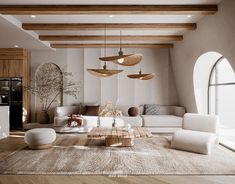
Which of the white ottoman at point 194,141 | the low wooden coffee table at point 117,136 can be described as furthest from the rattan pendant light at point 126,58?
the white ottoman at point 194,141

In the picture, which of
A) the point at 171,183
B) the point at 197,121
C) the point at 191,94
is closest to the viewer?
the point at 171,183

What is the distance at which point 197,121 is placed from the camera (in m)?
5.96

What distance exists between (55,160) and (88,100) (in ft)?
15.4

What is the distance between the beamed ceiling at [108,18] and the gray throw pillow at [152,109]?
2.00m

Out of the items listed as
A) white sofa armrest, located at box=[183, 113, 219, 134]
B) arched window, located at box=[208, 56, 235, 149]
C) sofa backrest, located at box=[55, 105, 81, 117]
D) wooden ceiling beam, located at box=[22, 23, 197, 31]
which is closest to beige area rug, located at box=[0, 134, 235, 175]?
white sofa armrest, located at box=[183, 113, 219, 134]

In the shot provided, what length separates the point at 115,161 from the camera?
470cm

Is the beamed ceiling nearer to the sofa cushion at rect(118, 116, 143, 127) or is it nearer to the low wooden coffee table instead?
the sofa cushion at rect(118, 116, 143, 127)

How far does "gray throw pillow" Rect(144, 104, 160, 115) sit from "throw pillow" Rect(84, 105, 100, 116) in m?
1.60

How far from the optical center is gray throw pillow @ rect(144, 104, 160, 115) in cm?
871

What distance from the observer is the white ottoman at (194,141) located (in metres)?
5.17

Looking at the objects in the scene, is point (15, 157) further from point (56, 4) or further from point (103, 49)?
point (103, 49)

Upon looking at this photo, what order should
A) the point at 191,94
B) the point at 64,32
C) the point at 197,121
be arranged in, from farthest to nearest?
the point at 191,94
the point at 64,32
the point at 197,121

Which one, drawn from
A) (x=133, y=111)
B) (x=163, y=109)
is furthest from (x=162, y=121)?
(x=163, y=109)

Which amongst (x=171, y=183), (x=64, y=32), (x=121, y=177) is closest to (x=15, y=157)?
(x=121, y=177)
